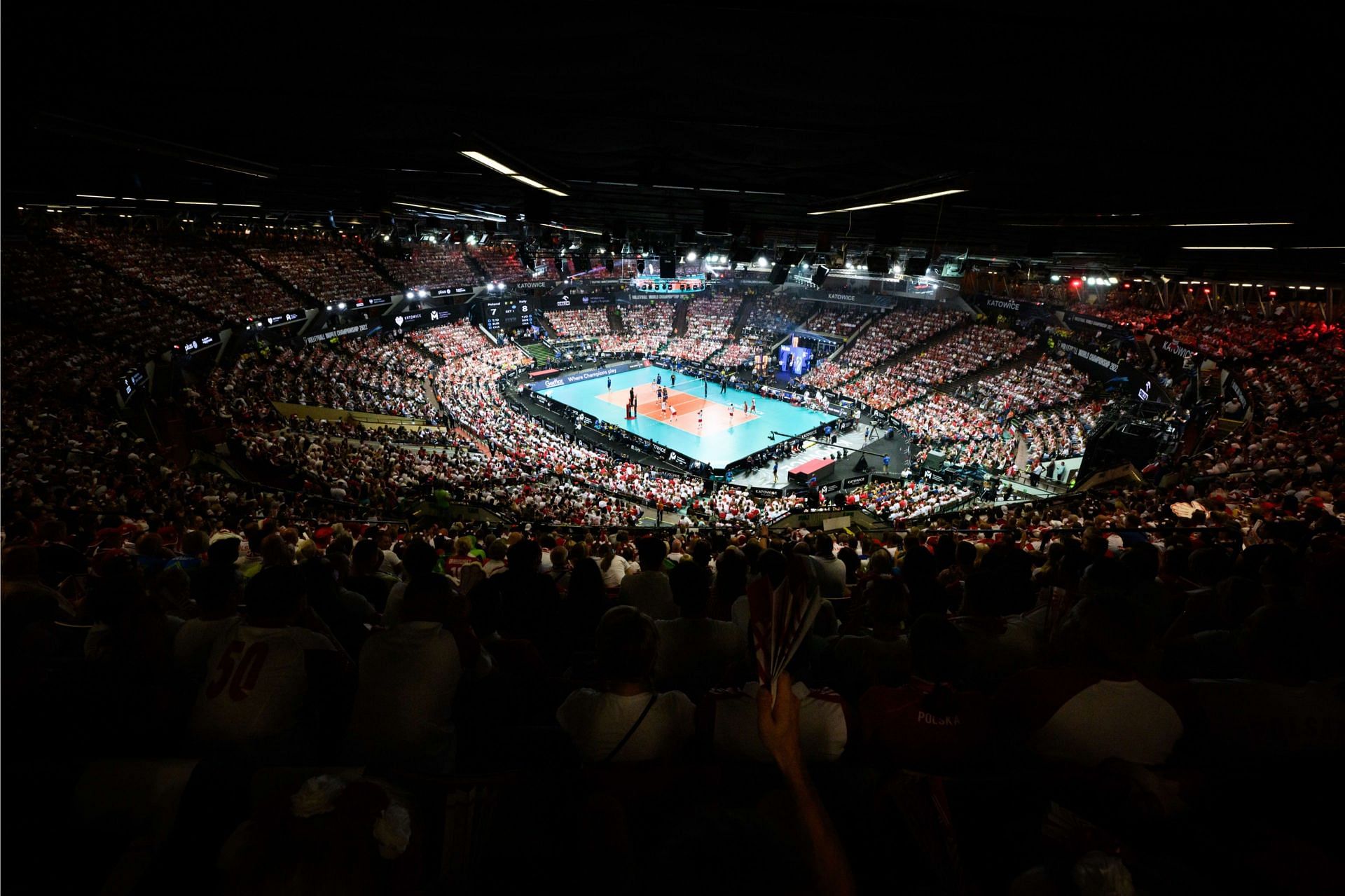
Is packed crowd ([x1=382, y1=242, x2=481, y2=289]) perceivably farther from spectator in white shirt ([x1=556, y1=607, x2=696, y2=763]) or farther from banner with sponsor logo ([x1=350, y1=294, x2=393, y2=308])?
spectator in white shirt ([x1=556, y1=607, x2=696, y2=763])

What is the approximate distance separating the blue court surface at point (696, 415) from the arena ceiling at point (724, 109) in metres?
20.3

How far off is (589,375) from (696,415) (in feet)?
39.4

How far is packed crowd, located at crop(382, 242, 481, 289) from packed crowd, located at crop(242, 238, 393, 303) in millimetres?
1785

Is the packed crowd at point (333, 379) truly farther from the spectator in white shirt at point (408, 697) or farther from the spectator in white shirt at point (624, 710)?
the spectator in white shirt at point (624, 710)

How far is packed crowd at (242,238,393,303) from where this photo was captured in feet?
114

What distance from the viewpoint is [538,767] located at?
97.0 inches

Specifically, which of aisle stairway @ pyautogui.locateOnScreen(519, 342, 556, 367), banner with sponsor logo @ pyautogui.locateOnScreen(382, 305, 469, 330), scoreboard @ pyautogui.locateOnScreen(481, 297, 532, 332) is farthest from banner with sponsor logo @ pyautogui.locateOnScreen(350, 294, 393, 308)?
aisle stairway @ pyautogui.locateOnScreen(519, 342, 556, 367)

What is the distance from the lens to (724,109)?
16.0ft

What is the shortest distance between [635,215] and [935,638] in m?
13.6

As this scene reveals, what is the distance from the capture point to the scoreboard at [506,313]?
4606cm

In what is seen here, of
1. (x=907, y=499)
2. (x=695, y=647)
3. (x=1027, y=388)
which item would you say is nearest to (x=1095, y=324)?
(x=1027, y=388)

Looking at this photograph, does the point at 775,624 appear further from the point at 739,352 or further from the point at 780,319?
the point at 780,319

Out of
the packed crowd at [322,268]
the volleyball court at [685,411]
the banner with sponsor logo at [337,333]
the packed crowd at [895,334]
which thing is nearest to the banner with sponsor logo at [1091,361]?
the packed crowd at [895,334]

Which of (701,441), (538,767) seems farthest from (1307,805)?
(701,441)
